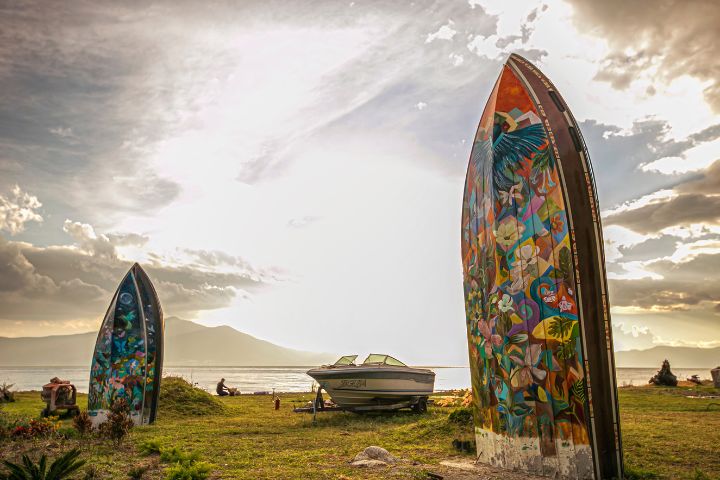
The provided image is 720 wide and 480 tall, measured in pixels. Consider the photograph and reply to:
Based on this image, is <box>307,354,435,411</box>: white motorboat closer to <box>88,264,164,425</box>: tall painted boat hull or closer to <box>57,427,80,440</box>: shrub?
<box>88,264,164,425</box>: tall painted boat hull

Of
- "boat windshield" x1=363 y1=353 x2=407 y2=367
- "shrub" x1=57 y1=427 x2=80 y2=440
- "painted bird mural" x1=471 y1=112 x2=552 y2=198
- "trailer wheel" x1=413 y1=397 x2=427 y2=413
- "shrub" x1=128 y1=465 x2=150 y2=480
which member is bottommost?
"trailer wheel" x1=413 y1=397 x2=427 y2=413

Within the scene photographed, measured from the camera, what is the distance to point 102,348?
Answer: 727 inches

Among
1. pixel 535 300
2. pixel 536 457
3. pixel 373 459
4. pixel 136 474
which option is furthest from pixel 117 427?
pixel 535 300

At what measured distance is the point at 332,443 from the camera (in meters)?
14.0

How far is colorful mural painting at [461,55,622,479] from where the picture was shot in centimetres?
883

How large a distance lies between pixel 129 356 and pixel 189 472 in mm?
10795

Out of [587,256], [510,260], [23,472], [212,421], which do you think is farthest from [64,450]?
[587,256]

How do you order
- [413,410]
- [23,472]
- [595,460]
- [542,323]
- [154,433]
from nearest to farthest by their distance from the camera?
1. [23,472]
2. [595,460]
3. [542,323]
4. [154,433]
5. [413,410]

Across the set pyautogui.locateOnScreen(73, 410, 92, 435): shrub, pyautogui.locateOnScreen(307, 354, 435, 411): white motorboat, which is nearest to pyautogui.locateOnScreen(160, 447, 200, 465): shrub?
pyautogui.locateOnScreen(73, 410, 92, 435): shrub

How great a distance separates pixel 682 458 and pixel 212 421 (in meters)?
16.0

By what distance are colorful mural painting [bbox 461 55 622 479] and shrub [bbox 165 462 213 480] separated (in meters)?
5.55

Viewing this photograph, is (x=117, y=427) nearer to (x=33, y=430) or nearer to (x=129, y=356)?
(x=33, y=430)

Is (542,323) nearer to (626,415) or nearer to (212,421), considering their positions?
(626,415)

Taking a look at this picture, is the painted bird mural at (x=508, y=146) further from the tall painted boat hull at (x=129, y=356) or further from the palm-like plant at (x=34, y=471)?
the tall painted boat hull at (x=129, y=356)
